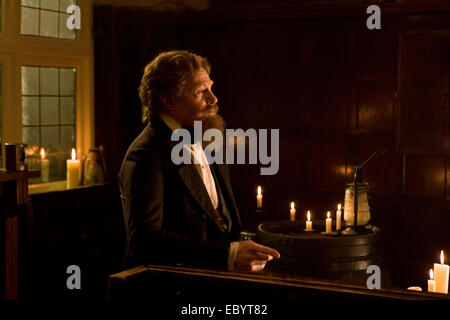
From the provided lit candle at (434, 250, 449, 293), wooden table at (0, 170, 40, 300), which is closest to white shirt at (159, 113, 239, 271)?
lit candle at (434, 250, 449, 293)

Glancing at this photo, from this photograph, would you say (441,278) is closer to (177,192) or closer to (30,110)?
(177,192)

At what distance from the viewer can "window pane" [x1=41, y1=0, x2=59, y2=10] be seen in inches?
210

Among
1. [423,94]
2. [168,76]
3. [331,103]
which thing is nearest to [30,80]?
[331,103]

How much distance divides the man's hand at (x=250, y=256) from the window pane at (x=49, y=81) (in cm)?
375

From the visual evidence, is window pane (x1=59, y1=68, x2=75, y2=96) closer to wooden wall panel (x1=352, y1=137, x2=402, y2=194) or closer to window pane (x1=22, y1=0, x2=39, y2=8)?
window pane (x1=22, y1=0, x2=39, y2=8)

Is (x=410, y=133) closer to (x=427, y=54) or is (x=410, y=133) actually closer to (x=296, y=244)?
(x=427, y=54)

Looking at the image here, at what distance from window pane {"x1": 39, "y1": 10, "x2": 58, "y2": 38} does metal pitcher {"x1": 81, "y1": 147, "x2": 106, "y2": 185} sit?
3.32 ft

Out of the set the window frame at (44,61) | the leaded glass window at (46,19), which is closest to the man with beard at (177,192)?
the window frame at (44,61)

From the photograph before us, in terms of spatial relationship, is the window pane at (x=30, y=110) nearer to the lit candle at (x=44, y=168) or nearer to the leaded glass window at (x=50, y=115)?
the leaded glass window at (x=50, y=115)

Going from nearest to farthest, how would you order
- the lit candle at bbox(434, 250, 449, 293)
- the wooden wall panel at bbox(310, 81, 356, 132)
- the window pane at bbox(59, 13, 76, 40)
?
the lit candle at bbox(434, 250, 449, 293) < the window pane at bbox(59, 13, 76, 40) < the wooden wall panel at bbox(310, 81, 356, 132)

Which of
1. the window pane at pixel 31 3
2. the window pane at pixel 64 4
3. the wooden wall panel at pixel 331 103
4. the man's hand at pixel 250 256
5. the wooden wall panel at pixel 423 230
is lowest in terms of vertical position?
the wooden wall panel at pixel 423 230

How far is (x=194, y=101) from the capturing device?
230 cm

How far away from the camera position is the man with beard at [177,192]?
2.06 m
